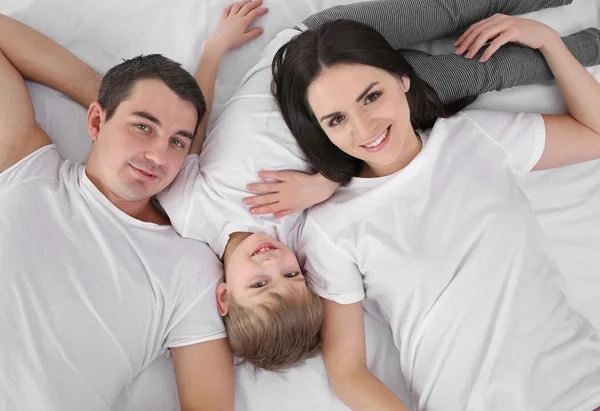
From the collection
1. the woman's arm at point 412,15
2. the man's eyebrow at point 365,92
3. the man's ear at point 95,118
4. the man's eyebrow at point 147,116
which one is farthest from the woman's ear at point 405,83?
the man's ear at point 95,118

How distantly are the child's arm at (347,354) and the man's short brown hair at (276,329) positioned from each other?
0.16ft

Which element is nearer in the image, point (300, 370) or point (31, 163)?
point (31, 163)

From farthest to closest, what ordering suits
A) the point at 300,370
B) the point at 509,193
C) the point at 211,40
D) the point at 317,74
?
the point at 211,40 < the point at 300,370 < the point at 509,193 < the point at 317,74

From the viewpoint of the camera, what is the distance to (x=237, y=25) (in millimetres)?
1691

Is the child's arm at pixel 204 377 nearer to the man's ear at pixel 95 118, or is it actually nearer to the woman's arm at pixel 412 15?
the man's ear at pixel 95 118

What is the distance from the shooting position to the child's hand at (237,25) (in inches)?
66.2

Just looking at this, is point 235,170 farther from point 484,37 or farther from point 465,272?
point 484,37

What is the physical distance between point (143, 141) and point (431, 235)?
2.65ft

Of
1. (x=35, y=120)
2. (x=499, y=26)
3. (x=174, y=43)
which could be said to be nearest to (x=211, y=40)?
(x=174, y=43)

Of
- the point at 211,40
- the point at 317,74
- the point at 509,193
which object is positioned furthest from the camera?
the point at 211,40

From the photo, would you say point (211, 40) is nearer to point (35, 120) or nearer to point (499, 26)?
point (35, 120)

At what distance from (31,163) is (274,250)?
2.33 feet

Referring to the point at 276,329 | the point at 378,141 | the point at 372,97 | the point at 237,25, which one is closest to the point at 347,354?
the point at 276,329

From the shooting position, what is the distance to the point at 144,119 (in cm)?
140
